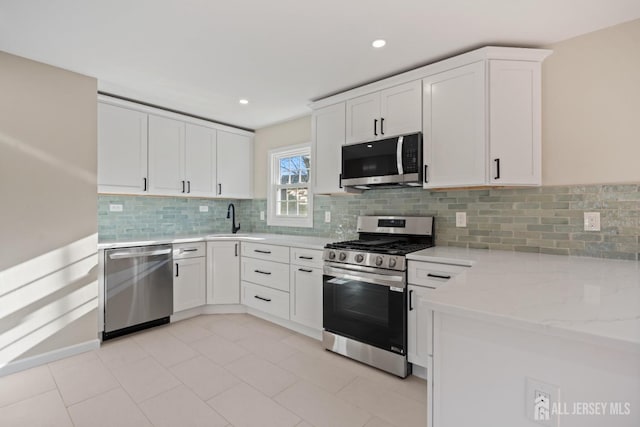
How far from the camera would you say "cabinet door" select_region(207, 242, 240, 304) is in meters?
3.65

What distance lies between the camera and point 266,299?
11.1 ft

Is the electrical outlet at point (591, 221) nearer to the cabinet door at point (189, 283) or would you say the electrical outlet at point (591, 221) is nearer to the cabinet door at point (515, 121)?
the cabinet door at point (515, 121)

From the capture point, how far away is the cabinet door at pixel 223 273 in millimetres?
3648

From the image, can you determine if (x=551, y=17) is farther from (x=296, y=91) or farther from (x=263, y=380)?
(x=263, y=380)

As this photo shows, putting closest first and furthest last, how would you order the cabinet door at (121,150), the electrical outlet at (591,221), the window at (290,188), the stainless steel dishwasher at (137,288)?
the electrical outlet at (591,221), the stainless steel dishwasher at (137,288), the cabinet door at (121,150), the window at (290,188)

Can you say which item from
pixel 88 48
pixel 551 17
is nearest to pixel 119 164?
pixel 88 48

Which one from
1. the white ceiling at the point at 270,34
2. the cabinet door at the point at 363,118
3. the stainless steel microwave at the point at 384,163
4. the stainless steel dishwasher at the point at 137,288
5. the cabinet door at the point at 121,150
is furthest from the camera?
the cabinet door at the point at 121,150

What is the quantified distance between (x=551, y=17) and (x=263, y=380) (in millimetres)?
3087

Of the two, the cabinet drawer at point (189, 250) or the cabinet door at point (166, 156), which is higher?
the cabinet door at point (166, 156)

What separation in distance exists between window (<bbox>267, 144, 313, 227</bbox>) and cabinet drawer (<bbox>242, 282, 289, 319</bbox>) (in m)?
0.94

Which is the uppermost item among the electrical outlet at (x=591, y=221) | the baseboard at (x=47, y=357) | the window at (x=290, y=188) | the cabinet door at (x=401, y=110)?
the cabinet door at (x=401, y=110)

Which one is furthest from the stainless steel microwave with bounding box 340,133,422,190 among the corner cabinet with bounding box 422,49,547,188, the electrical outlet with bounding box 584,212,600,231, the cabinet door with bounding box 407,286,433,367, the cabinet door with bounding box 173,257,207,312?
the cabinet door with bounding box 173,257,207,312

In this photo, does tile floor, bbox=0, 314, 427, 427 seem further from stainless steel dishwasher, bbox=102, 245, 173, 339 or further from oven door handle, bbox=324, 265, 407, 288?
oven door handle, bbox=324, 265, 407, 288

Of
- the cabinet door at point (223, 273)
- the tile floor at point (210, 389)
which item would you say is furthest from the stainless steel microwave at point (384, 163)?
the cabinet door at point (223, 273)
